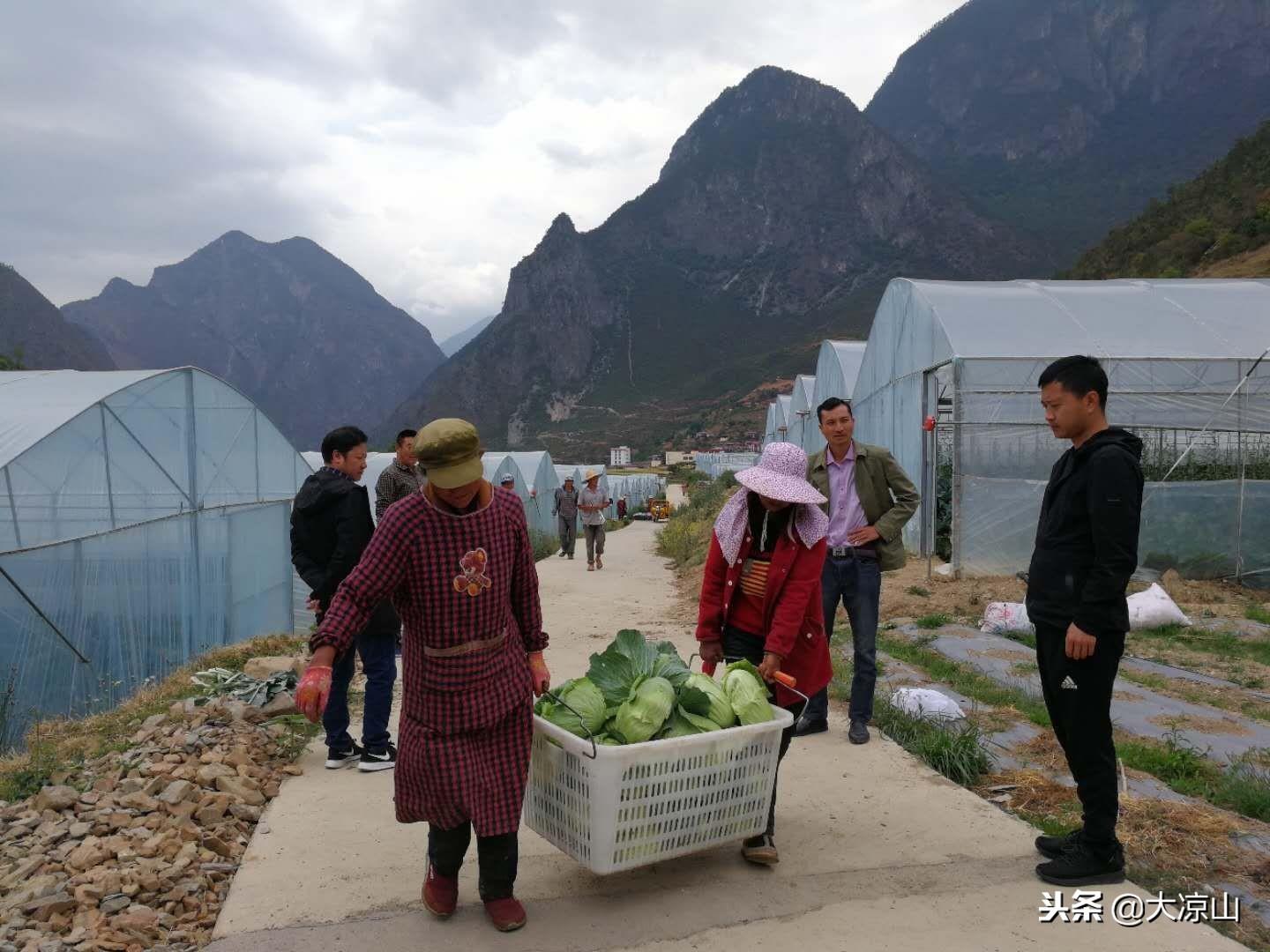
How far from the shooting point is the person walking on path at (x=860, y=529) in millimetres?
5238

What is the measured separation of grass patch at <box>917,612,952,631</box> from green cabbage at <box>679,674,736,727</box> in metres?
5.74

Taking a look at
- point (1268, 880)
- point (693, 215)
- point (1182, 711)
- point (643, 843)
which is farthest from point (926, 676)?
point (693, 215)

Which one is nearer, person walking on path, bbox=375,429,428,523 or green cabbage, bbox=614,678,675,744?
green cabbage, bbox=614,678,675,744

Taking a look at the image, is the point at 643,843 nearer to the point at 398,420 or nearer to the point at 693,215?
the point at 398,420

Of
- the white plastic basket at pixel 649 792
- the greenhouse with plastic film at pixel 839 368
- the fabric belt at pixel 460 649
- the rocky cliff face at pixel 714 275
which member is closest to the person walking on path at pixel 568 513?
the greenhouse with plastic film at pixel 839 368

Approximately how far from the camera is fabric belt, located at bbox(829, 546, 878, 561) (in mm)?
5250

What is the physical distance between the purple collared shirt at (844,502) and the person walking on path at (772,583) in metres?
Result: 1.21

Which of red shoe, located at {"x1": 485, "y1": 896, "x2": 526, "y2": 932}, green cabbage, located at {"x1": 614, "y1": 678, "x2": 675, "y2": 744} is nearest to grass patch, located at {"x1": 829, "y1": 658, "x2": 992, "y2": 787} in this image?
green cabbage, located at {"x1": 614, "y1": 678, "x2": 675, "y2": 744}

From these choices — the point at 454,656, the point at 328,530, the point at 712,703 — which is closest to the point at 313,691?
the point at 454,656

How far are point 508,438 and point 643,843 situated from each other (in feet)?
281

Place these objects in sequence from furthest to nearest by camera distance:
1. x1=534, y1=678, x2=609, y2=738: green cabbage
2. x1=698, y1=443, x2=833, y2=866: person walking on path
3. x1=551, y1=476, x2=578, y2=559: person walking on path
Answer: x1=551, y1=476, x2=578, y2=559: person walking on path < x1=698, y1=443, x2=833, y2=866: person walking on path < x1=534, y1=678, x2=609, y2=738: green cabbage

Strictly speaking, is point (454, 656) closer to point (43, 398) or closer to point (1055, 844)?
point (1055, 844)

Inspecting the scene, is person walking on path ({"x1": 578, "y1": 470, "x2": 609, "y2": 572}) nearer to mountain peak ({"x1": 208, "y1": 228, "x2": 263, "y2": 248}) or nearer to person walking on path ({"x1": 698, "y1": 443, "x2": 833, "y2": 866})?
person walking on path ({"x1": 698, "y1": 443, "x2": 833, "y2": 866})

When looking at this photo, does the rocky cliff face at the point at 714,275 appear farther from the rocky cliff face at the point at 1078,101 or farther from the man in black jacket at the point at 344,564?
the man in black jacket at the point at 344,564
